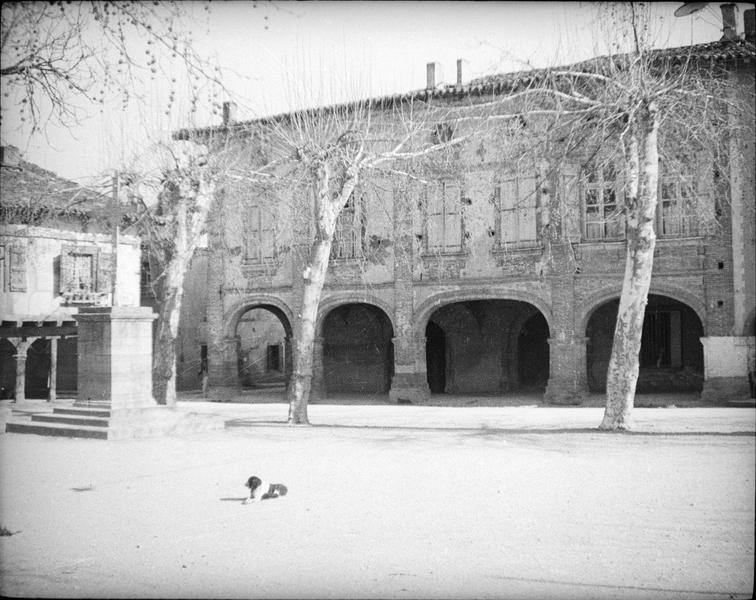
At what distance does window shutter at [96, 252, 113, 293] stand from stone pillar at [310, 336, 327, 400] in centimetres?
770

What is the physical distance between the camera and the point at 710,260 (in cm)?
1912

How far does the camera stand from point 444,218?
2209 centimetres

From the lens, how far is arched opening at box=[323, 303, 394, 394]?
84.9ft

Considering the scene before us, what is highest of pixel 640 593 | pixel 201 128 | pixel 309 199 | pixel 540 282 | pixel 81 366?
pixel 201 128

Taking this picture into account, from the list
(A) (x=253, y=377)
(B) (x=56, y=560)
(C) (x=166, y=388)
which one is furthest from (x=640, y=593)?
(A) (x=253, y=377)

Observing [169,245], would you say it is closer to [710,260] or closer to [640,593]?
[710,260]

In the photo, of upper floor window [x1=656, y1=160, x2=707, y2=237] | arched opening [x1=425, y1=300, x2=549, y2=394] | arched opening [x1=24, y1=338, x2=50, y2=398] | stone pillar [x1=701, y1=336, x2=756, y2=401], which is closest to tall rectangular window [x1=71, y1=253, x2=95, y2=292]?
arched opening [x1=24, y1=338, x2=50, y2=398]

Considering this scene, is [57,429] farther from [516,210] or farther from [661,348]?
[661,348]

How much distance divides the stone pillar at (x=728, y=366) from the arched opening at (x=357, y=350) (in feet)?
33.5

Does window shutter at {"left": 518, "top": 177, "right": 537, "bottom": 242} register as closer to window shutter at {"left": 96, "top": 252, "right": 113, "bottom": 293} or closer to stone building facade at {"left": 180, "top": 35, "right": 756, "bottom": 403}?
stone building facade at {"left": 180, "top": 35, "right": 756, "bottom": 403}

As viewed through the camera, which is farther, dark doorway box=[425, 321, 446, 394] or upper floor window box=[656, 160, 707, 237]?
dark doorway box=[425, 321, 446, 394]

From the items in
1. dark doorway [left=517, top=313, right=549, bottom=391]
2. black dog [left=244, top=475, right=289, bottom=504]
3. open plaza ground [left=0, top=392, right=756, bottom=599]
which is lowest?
open plaza ground [left=0, top=392, right=756, bottom=599]

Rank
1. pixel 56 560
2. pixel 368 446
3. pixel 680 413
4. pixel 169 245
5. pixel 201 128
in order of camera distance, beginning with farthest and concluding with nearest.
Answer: pixel 169 245, pixel 201 128, pixel 680 413, pixel 368 446, pixel 56 560

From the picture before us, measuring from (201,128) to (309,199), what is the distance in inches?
133
